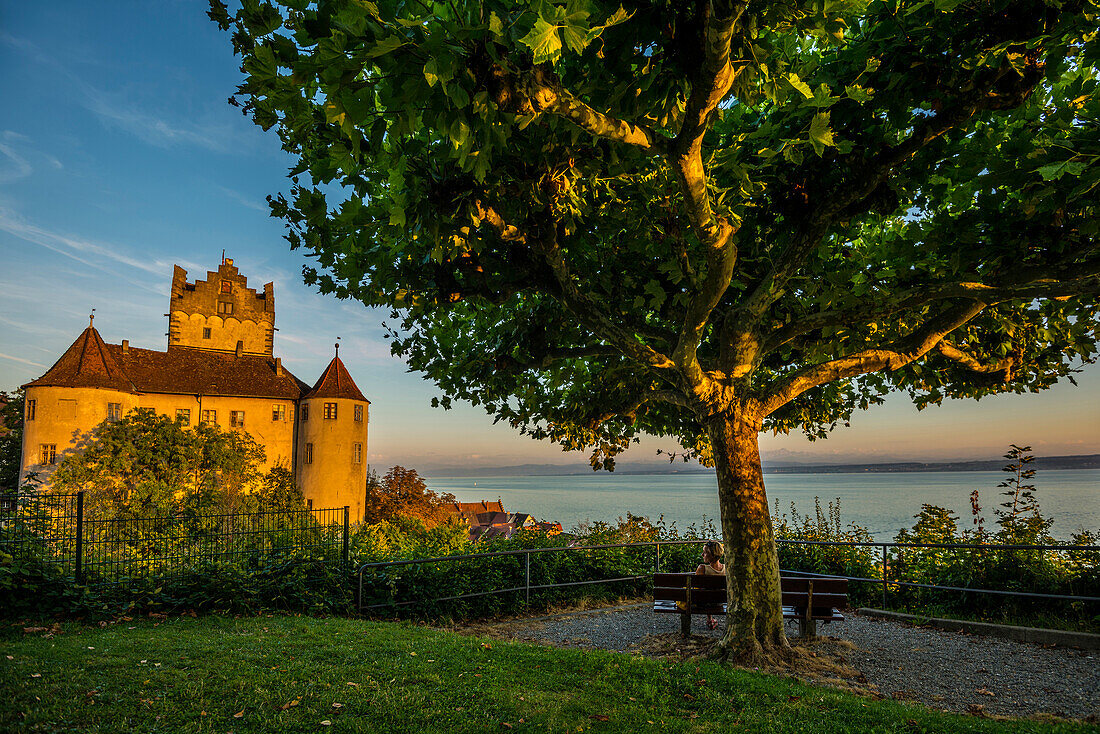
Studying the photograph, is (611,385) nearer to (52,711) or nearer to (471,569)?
(471,569)

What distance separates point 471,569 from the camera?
11.2 metres

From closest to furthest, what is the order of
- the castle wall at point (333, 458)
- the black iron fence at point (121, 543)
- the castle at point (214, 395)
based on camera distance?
the black iron fence at point (121, 543), the castle at point (214, 395), the castle wall at point (333, 458)

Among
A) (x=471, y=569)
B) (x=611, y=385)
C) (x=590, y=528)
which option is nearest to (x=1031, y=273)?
(x=611, y=385)

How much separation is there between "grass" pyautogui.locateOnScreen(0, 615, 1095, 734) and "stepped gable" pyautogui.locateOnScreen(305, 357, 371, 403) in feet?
154

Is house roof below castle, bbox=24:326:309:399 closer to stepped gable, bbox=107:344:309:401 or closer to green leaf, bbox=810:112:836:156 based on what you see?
stepped gable, bbox=107:344:309:401

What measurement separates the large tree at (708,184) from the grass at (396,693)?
6.21 feet

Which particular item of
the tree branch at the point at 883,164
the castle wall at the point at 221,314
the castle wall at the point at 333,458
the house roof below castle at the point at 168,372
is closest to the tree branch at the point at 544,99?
the tree branch at the point at 883,164

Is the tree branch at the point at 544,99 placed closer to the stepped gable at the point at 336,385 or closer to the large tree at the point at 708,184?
the large tree at the point at 708,184

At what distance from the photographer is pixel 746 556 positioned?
7.35 metres

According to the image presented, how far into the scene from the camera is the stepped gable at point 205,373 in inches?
1993

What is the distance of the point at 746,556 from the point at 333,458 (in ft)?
162

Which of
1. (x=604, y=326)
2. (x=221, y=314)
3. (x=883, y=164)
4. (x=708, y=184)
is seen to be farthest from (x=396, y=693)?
(x=221, y=314)

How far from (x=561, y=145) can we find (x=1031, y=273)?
16.8 ft

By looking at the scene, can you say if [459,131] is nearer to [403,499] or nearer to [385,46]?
[385,46]
